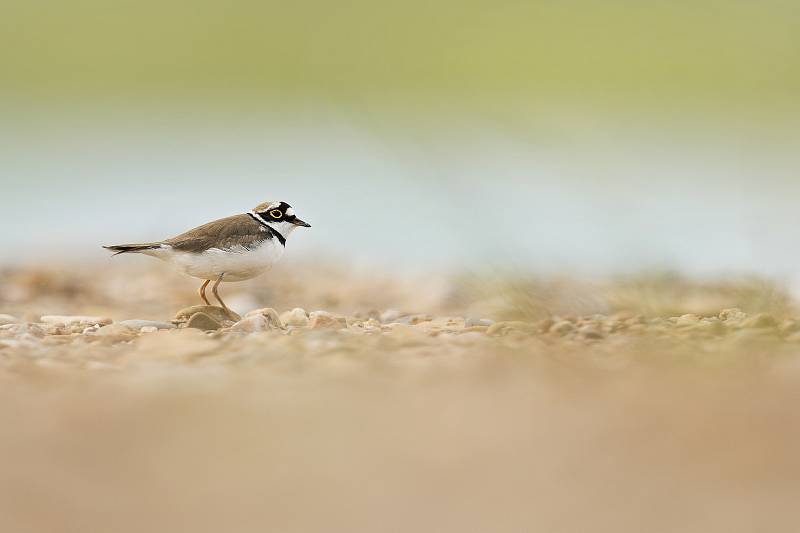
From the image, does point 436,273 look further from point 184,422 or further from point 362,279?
point 184,422

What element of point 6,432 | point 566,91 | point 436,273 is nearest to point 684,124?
Result: point 566,91

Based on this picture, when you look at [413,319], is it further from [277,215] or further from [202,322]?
[202,322]

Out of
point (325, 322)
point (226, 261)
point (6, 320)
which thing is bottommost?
point (325, 322)

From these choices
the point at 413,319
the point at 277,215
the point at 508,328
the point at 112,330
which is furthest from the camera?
the point at 277,215

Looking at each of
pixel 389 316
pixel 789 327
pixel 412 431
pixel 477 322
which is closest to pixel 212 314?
pixel 389 316

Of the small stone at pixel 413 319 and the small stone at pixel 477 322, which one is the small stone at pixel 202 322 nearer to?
the small stone at pixel 413 319

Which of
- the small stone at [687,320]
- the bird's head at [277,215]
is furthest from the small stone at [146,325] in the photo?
the small stone at [687,320]
